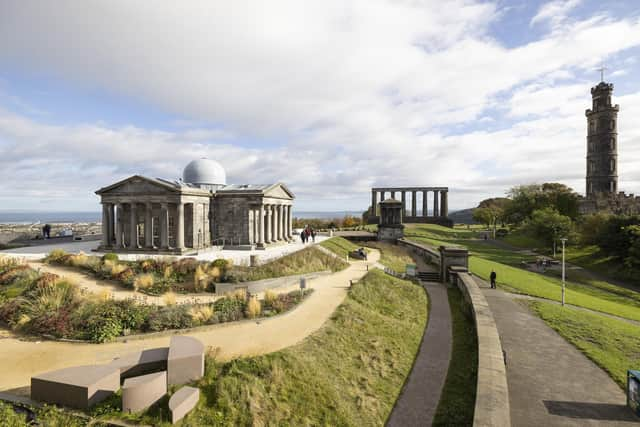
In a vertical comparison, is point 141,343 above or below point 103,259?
below

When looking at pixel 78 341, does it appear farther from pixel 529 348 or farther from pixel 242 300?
pixel 529 348

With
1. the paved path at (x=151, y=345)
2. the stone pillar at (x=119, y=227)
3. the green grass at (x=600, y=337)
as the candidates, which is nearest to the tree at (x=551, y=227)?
the green grass at (x=600, y=337)

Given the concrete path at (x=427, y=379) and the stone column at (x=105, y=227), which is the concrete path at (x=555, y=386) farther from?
the stone column at (x=105, y=227)

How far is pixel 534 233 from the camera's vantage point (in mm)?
59125

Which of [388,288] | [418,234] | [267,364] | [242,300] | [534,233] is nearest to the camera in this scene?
[267,364]

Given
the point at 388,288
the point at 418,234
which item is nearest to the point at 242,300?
the point at 388,288

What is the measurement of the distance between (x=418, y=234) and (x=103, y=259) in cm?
5600

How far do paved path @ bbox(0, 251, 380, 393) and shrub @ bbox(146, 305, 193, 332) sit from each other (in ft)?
3.08

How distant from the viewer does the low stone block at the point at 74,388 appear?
378 inches

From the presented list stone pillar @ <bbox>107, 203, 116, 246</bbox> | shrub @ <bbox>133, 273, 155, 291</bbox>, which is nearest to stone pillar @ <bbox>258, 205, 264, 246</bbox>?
shrub @ <bbox>133, 273, 155, 291</bbox>

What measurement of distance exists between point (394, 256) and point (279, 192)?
18060 millimetres

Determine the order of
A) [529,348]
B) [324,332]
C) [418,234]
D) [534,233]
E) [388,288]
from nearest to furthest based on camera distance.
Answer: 1. [529,348]
2. [324,332]
3. [388,288]
4. [534,233]
5. [418,234]

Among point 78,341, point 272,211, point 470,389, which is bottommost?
point 470,389

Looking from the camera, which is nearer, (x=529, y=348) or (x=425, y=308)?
(x=529, y=348)
